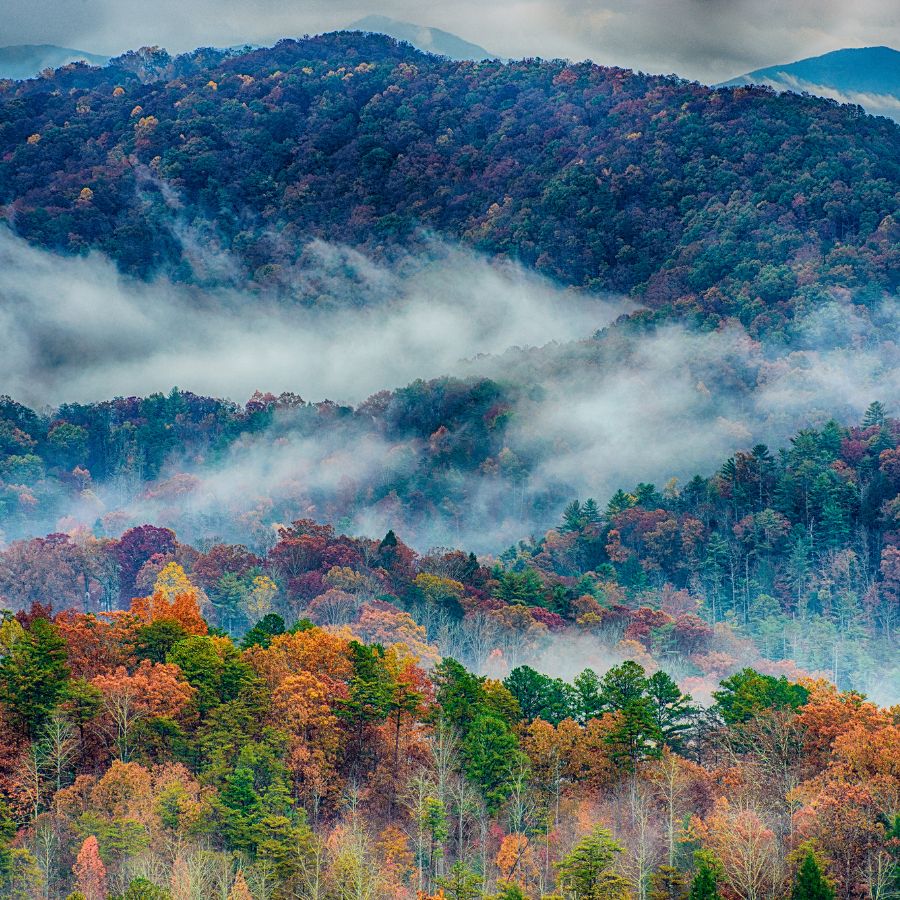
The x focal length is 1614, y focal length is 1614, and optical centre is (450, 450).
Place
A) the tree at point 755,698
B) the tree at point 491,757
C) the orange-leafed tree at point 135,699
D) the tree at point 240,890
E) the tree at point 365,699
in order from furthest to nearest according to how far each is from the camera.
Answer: the tree at point 755,698 < the tree at point 365,699 < the orange-leafed tree at point 135,699 < the tree at point 491,757 < the tree at point 240,890

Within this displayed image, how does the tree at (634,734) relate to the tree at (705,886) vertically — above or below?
above

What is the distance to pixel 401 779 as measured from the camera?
78.6 m

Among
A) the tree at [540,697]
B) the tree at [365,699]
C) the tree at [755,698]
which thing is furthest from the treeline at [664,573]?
the tree at [365,699]

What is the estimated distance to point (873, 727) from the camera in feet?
253

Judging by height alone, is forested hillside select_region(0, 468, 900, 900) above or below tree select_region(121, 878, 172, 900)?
above

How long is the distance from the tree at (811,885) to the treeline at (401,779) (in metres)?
0.09

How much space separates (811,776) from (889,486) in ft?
317

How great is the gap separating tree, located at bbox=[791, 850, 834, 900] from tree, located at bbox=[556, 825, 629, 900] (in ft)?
21.9

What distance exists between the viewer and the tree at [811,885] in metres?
62.0

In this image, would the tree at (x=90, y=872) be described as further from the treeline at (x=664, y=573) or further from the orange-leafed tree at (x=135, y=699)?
the treeline at (x=664, y=573)

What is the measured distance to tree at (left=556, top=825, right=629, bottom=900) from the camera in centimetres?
6278

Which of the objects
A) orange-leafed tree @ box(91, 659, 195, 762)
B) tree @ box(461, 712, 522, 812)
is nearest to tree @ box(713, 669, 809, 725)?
tree @ box(461, 712, 522, 812)

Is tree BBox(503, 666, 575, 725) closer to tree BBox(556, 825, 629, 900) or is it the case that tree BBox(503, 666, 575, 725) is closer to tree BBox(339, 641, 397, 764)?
tree BBox(339, 641, 397, 764)

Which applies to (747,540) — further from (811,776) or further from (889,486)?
(811,776)
